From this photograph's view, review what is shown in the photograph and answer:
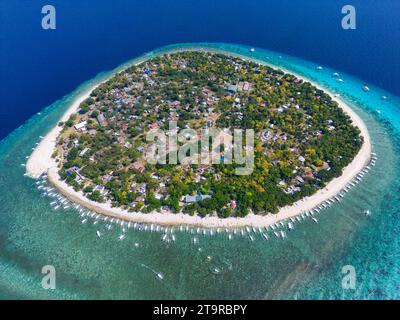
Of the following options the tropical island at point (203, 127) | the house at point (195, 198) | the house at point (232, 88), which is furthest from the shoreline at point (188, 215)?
the house at point (232, 88)

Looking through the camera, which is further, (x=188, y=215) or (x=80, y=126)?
(x=80, y=126)

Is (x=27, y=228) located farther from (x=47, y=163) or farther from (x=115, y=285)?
(x=115, y=285)

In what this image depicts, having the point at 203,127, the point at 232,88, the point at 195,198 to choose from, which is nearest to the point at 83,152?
the point at 203,127

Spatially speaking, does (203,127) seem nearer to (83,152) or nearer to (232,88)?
(232,88)

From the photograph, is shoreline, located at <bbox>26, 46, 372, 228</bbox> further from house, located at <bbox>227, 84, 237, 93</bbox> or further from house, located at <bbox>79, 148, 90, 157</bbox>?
house, located at <bbox>227, 84, 237, 93</bbox>

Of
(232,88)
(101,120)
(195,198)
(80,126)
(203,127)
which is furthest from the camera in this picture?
(232,88)

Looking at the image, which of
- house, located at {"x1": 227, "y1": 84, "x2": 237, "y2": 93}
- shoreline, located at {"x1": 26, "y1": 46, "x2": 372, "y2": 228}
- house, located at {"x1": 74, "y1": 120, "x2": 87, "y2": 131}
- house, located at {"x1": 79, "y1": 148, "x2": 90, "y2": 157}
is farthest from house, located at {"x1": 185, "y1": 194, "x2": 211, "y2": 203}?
house, located at {"x1": 227, "y1": 84, "x2": 237, "y2": 93}
